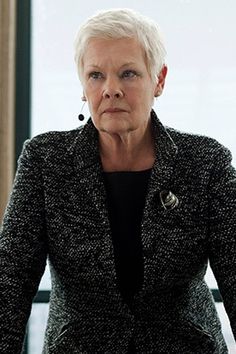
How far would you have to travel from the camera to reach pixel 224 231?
1599 mm

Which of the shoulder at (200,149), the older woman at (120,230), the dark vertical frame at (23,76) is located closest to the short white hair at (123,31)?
the older woman at (120,230)

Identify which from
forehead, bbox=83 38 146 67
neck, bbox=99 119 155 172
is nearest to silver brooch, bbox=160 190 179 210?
neck, bbox=99 119 155 172

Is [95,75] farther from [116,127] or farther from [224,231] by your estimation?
[224,231]

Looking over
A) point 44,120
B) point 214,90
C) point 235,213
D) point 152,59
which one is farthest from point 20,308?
point 214,90

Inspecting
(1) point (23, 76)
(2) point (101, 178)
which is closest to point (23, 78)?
(1) point (23, 76)

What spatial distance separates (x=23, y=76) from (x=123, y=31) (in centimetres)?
130

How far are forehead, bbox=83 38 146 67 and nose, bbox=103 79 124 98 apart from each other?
0.05 metres

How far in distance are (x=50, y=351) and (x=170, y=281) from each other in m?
0.36

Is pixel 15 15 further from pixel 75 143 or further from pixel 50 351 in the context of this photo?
pixel 50 351

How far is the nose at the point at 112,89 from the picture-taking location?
5.10 feet

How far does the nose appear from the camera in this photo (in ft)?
5.10

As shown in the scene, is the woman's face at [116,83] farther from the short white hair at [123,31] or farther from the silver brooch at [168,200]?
the silver brooch at [168,200]

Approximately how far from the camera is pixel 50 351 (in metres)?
1.61

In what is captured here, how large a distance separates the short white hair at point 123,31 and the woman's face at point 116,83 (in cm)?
1
